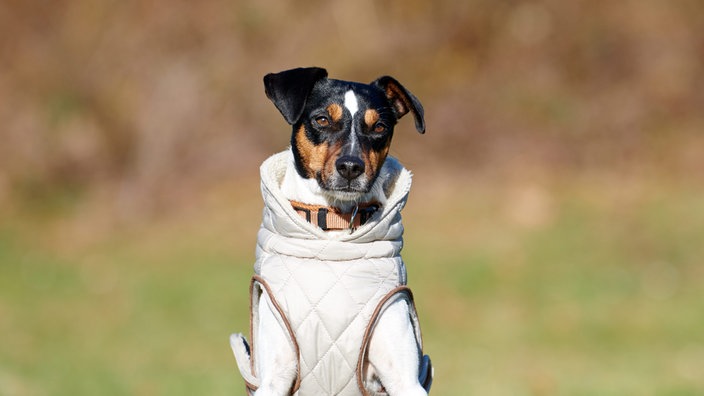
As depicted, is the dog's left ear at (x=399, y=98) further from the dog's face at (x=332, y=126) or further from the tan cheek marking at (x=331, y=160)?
the tan cheek marking at (x=331, y=160)

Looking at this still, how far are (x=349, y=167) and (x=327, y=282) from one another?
443 mm

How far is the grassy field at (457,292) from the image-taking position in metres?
8.66

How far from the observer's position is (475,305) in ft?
34.6

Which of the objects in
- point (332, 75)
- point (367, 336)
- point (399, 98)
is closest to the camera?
point (367, 336)

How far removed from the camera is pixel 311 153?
3996mm

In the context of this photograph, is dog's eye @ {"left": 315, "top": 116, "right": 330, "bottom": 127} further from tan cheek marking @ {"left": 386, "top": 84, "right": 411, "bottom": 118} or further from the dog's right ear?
tan cheek marking @ {"left": 386, "top": 84, "right": 411, "bottom": 118}

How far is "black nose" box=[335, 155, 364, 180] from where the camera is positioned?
3.86m

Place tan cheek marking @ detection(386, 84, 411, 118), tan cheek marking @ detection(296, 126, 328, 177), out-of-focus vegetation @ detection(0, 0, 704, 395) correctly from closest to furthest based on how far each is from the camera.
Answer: tan cheek marking @ detection(296, 126, 328, 177) < tan cheek marking @ detection(386, 84, 411, 118) < out-of-focus vegetation @ detection(0, 0, 704, 395)

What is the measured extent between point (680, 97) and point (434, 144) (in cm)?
354

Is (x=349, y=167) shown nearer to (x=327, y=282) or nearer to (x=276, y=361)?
(x=327, y=282)

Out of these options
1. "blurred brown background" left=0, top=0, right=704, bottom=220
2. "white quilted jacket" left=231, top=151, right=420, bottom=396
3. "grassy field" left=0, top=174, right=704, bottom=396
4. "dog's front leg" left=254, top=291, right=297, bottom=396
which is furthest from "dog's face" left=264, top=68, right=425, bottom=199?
"blurred brown background" left=0, top=0, right=704, bottom=220

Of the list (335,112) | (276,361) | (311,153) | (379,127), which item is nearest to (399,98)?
(379,127)

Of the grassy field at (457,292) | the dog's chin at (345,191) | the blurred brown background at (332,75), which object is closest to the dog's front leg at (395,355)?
the dog's chin at (345,191)

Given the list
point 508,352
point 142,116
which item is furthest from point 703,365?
point 142,116
